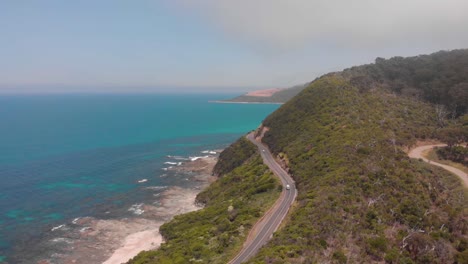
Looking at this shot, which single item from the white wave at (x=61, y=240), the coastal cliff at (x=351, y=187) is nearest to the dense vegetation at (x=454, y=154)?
the coastal cliff at (x=351, y=187)

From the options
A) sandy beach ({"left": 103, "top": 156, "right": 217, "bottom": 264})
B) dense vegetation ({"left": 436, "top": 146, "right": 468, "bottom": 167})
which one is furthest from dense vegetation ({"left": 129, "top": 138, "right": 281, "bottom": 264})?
dense vegetation ({"left": 436, "top": 146, "right": 468, "bottom": 167})

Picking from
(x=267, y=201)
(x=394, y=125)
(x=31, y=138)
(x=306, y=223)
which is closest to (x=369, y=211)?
(x=306, y=223)

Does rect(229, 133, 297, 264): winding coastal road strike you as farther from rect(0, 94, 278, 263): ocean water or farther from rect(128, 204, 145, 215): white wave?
rect(0, 94, 278, 263): ocean water

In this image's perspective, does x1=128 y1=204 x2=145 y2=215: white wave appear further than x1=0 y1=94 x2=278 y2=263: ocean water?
Yes

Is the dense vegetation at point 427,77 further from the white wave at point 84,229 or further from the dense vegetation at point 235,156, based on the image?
the white wave at point 84,229

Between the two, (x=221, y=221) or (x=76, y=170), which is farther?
(x=76, y=170)

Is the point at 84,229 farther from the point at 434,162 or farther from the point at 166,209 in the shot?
the point at 434,162

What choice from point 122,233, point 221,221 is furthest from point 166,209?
point 221,221
